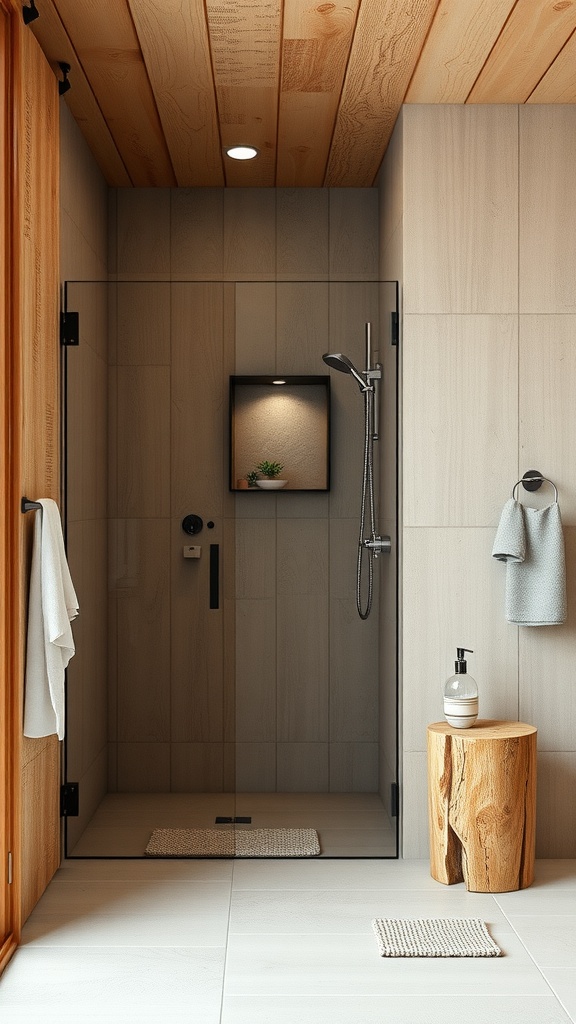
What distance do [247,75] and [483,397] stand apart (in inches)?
50.6

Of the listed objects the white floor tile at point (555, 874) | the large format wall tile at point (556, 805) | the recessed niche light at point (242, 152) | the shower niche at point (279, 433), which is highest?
the recessed niche light at point (242, 152)

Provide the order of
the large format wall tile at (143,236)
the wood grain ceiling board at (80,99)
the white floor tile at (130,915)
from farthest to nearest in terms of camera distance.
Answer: the large format wall tile at (143,236), the wood grain ceiling board at (80,99), the white floor tile at (130,915)

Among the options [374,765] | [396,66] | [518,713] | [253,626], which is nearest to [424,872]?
[374,765]

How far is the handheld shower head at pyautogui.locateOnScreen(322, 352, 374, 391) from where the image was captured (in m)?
3.28

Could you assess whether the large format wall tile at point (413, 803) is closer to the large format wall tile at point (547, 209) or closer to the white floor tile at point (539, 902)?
the white floor tile at point (539, 902)

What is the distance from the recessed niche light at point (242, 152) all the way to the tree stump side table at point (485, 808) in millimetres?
2208

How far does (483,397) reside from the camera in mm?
3262

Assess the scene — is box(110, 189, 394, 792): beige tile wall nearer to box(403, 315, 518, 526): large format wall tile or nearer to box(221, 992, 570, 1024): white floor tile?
box(403, 315, 518, 526): large format wall tile

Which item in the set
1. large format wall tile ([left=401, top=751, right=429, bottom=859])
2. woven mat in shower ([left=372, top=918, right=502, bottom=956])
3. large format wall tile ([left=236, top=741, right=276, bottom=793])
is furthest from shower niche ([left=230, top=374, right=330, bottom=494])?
woven mat in shower ([left=372, top=918, right=502, bottom=956])

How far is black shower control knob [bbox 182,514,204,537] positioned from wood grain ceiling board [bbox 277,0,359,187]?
1.42 meters

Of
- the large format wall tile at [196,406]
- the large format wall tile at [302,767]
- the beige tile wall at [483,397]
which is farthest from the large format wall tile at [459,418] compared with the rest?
the large format wall tile at [302,767]

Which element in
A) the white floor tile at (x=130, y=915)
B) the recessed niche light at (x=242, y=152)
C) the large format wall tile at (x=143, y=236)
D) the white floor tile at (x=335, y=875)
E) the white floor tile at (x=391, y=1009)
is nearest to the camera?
the white floor tile at (x=391, y=1009)

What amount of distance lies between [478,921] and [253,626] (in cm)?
115

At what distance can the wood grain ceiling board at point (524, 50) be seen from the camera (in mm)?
2615
